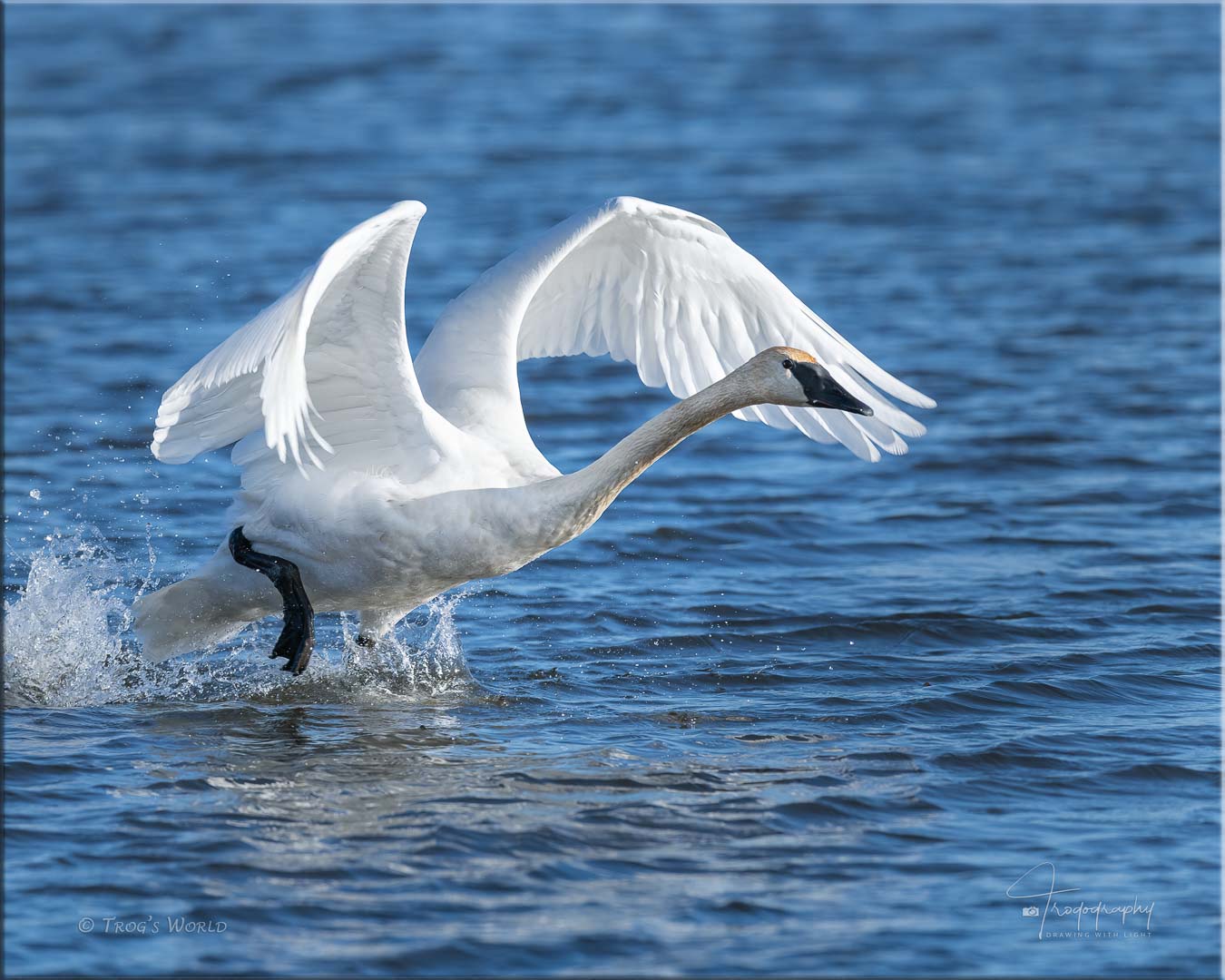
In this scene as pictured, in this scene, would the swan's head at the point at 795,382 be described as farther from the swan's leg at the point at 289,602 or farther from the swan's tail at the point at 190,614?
the swan's tail at the point at 190,614

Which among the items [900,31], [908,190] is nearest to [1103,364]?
[908,190]

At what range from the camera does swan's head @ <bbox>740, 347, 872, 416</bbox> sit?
25.5ft

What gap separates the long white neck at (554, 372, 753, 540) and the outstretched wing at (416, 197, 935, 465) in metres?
0.53

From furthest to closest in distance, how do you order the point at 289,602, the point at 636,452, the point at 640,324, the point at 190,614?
the point at 640,324 → the point at 190,614 → the point at 289,602 → the point at 636,452

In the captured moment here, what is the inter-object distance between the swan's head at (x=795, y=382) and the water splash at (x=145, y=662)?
6.69 ft

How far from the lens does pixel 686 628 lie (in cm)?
953

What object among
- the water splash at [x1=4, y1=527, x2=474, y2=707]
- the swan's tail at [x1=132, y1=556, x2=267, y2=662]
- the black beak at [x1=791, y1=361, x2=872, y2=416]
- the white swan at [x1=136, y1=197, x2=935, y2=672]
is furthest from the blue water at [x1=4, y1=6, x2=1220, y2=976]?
the black beak at [x1=791, y1=361, x2=872, y2=416]

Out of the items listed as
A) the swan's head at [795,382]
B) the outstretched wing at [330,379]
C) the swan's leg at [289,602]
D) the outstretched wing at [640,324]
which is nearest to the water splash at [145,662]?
the swan's leg at [289,602]

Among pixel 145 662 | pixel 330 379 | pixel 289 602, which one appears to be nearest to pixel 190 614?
pixel 145 662

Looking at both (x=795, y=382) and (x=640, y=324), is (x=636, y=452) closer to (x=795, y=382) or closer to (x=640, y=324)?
(x=795, y=382)

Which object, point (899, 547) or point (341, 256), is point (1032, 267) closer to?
point (899, 547)

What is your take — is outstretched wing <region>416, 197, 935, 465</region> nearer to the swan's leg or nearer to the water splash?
the swan's leg

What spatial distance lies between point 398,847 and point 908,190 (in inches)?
634

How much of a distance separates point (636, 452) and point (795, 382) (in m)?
0.74
